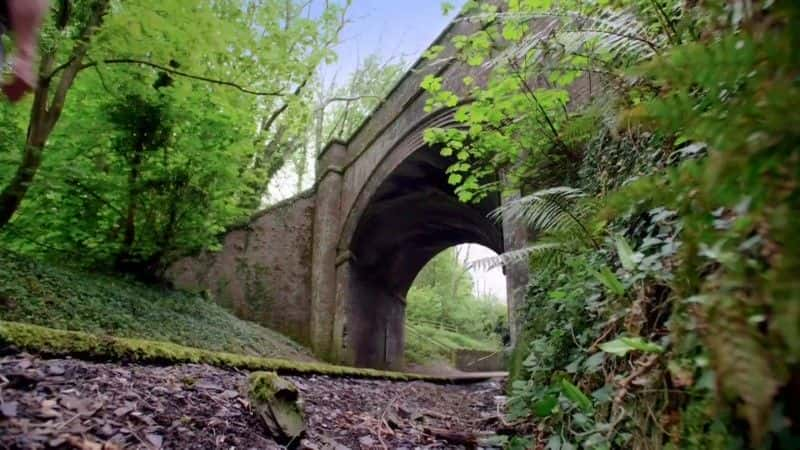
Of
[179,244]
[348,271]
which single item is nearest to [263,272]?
[348,271]

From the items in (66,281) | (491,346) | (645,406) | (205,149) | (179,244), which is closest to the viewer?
(645,406)

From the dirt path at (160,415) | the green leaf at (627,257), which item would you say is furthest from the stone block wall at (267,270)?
the green leaf at (627,257)

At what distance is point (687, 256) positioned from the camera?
854 mm

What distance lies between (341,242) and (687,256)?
8.83 m

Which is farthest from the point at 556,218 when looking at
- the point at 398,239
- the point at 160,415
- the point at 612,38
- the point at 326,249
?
the point at 398,239

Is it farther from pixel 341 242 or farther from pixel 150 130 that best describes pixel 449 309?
pixel 150 130

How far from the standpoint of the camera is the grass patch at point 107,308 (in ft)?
12.5

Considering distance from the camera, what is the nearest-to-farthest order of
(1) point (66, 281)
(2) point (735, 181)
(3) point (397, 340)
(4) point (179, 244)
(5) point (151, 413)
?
(2) point (735, 181) < (5) point (151, 413) < (1) point (66, 281) < (4) point (179, 244) < (3) point (397, 340)

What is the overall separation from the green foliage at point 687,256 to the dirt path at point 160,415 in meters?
0.86

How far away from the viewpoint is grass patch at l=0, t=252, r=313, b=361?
3816 mm

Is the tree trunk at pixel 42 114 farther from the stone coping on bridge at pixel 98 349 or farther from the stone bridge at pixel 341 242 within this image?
the stone bridge at pixel 341 242

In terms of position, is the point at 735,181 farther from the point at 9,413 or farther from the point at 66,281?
the point at 66,281

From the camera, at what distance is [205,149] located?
16.9ft

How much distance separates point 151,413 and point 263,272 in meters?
8.12
